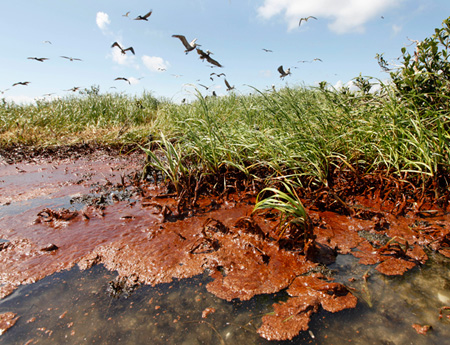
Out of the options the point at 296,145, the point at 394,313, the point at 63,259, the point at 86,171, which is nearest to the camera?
the point at 394,313

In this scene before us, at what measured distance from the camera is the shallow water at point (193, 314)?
1.14 meters

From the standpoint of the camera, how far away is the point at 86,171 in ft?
13.5

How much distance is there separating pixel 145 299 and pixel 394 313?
1.24m

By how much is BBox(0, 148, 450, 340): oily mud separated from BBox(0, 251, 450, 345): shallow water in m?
0.06

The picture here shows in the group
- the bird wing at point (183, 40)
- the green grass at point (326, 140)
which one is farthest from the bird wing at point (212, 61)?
the green grass at point (326, 140)

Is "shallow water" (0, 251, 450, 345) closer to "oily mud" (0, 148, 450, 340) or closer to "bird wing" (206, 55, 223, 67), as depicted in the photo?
"oily mud" (0, 148, 450, 340)

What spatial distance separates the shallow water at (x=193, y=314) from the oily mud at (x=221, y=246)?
6 centimetres

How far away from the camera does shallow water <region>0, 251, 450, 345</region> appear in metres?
1.14

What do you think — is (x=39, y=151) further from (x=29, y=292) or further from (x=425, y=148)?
(x=425, y=148)

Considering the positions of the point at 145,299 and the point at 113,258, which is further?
the point at 113,258

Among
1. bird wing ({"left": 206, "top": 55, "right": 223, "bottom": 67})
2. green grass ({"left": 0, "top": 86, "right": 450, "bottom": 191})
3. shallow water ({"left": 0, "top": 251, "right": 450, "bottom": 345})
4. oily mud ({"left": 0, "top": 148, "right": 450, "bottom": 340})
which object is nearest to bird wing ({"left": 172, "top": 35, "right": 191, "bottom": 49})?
bird wing ({"left": 206, "top": 55, "right": 223, "bottom": 67})

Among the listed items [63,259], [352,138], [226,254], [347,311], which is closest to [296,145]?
[352,138]

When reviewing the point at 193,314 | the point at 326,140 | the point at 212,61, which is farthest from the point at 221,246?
the point at 212,61

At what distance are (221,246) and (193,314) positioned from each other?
579 mm
